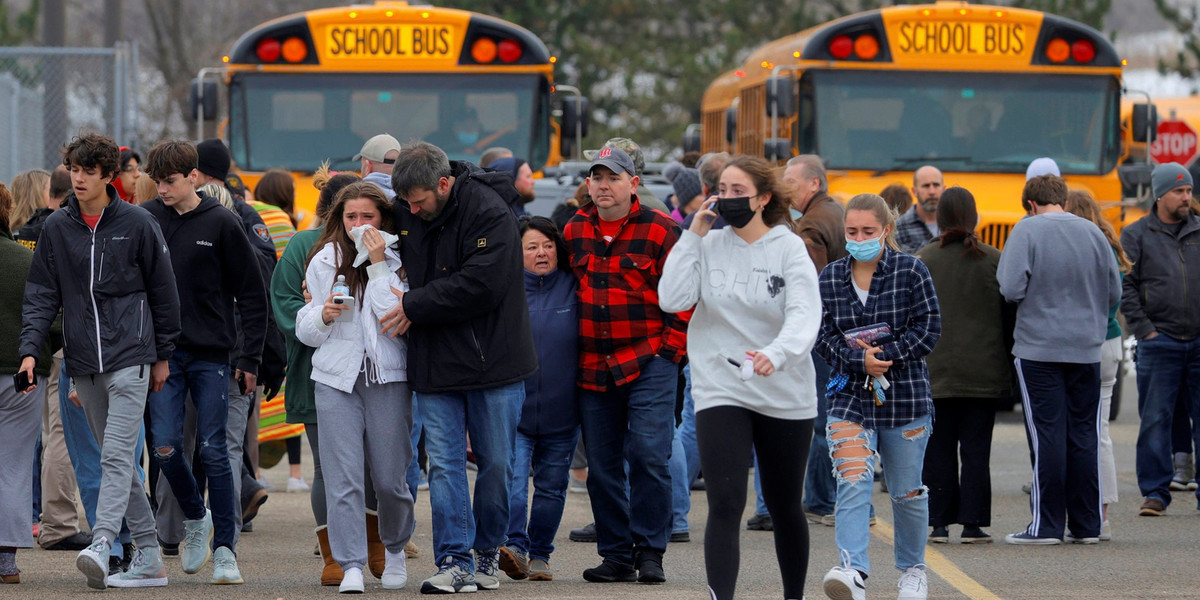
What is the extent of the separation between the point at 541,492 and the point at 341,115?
7211mm

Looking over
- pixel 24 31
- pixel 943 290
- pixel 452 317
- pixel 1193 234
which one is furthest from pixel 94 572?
pixel 24 31

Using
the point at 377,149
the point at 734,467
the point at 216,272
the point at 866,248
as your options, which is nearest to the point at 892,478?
the point at 866,248

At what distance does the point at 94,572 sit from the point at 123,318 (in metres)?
0.99

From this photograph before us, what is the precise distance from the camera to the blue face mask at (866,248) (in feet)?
22.1

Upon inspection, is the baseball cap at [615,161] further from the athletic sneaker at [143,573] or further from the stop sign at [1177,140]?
the stop sign at [1177,140]

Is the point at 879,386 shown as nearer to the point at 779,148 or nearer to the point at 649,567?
the point at 649,567

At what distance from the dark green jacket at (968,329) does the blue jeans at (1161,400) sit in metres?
1.54

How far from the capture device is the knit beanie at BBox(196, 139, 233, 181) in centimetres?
800

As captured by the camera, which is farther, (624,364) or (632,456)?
(632,456)

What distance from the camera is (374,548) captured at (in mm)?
7305

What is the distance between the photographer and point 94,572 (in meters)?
6.79

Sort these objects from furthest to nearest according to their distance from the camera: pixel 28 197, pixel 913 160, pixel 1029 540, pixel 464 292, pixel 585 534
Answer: pixel 913 160 → pixel 28 197 → pixel 585 534 → pixel 1029 540 → pixel 464 292

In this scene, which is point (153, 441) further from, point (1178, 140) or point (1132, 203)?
point (1178, 140)

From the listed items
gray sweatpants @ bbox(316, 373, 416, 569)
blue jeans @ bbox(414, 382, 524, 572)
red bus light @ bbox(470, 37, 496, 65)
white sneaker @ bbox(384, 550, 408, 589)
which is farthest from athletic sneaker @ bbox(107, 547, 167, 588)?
red bus light @ bbox(470, 37, 496, 65)
